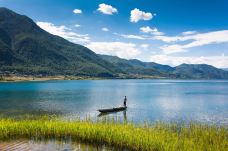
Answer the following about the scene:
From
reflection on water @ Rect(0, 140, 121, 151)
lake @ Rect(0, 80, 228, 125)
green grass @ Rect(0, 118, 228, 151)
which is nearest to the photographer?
green grass @ Rect(0, 118, 228, 151)

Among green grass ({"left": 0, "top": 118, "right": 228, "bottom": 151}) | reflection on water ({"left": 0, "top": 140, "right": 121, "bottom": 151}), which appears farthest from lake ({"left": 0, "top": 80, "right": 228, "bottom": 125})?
reflection on water ({"left": 0, "top": 140, "right": 121, "bottom": 151})

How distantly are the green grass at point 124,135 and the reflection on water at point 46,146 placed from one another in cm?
115

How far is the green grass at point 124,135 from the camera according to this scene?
70.2ft

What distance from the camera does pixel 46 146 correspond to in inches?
953

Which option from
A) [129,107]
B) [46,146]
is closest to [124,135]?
[46,146]

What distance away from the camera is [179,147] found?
67.4 ft

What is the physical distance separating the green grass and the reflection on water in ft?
3.78

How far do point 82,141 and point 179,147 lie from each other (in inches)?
371

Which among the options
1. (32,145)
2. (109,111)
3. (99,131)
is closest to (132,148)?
(99,131)

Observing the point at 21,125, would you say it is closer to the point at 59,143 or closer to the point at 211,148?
the point at 59,143

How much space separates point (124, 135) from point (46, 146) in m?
6.85

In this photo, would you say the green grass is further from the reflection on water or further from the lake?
the lake

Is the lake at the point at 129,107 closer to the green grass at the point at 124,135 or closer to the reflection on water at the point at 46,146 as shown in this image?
the green grass at the point at 124,135

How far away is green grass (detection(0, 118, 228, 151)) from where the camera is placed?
21391 mm
